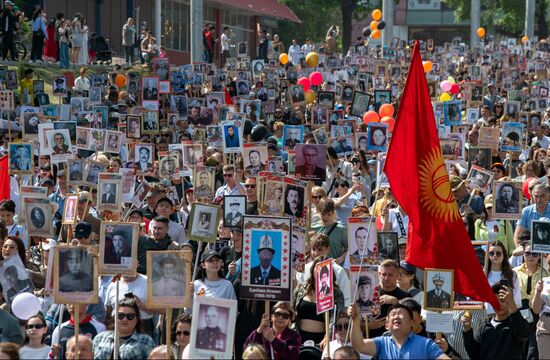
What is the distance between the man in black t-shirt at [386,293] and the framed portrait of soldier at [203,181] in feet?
15.4

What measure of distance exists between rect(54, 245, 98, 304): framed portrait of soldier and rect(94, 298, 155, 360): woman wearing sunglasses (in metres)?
0.24

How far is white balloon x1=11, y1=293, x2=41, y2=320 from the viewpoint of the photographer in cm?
985

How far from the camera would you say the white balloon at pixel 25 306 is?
9.85 m

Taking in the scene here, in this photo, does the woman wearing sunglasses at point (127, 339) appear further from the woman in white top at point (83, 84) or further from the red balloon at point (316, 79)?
the red balloon at point (316, 79)

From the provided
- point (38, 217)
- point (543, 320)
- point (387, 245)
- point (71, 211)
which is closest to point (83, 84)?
point (38, 217)

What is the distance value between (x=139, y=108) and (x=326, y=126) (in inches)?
121

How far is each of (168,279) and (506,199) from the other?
4.60 meters

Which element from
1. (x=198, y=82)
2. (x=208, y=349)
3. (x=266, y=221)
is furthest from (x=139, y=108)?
(x=208, y=349)

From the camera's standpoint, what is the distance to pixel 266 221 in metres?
10.7

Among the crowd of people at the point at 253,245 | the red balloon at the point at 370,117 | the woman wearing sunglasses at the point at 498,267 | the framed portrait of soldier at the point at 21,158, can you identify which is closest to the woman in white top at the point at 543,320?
the crowd of people at the point at 253,245

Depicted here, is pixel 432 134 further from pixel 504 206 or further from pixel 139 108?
pixel 139 108

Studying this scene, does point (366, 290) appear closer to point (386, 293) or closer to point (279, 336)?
point (386, 293)

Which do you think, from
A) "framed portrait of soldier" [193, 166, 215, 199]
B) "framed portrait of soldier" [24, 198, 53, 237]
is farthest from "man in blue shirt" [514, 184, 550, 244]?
"framed portrait of soldier" [24, 198, 53, 237]

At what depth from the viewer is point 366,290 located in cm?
1026
